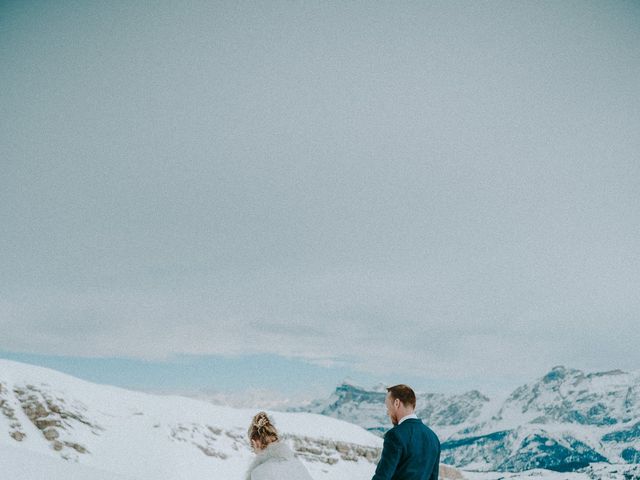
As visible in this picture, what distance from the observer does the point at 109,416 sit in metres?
63.3

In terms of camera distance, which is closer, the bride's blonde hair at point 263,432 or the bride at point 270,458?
the bride at point 270,458

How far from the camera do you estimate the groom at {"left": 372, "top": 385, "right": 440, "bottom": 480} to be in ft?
16.5

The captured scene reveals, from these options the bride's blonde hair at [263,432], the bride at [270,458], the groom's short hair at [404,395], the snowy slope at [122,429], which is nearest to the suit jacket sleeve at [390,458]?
the groom's short hair at [404,395]

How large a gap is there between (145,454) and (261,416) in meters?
59.4

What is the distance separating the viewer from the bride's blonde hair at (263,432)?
5191mm

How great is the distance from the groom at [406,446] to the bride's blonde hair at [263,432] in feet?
3.66

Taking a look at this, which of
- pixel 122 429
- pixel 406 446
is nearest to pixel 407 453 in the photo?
pixel 406 446

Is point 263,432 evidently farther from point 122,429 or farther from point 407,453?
point 122,429

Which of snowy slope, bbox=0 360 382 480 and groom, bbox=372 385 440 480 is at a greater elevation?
groom, bbox=372 385 440 480

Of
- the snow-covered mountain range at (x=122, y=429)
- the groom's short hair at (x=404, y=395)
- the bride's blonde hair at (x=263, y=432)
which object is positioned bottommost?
the snow-covered mountain range at (x=122, y=429)

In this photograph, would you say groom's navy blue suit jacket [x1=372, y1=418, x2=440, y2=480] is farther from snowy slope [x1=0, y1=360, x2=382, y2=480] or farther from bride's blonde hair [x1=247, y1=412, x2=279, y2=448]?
snowy slope [x1=0, y1=360, x2=382, y2=480]

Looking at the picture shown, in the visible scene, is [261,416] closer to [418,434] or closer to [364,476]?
[418,434]

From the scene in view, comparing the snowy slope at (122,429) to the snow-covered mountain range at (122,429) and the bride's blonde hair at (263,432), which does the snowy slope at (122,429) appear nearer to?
the snow-covered mountain range at (122,429)

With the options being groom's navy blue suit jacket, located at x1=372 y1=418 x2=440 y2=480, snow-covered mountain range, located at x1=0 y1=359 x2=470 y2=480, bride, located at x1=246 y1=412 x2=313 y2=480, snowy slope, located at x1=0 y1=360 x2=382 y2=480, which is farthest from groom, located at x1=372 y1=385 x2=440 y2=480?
snowy slope, located at x1=0 y1=360 x2=382 y2=480
